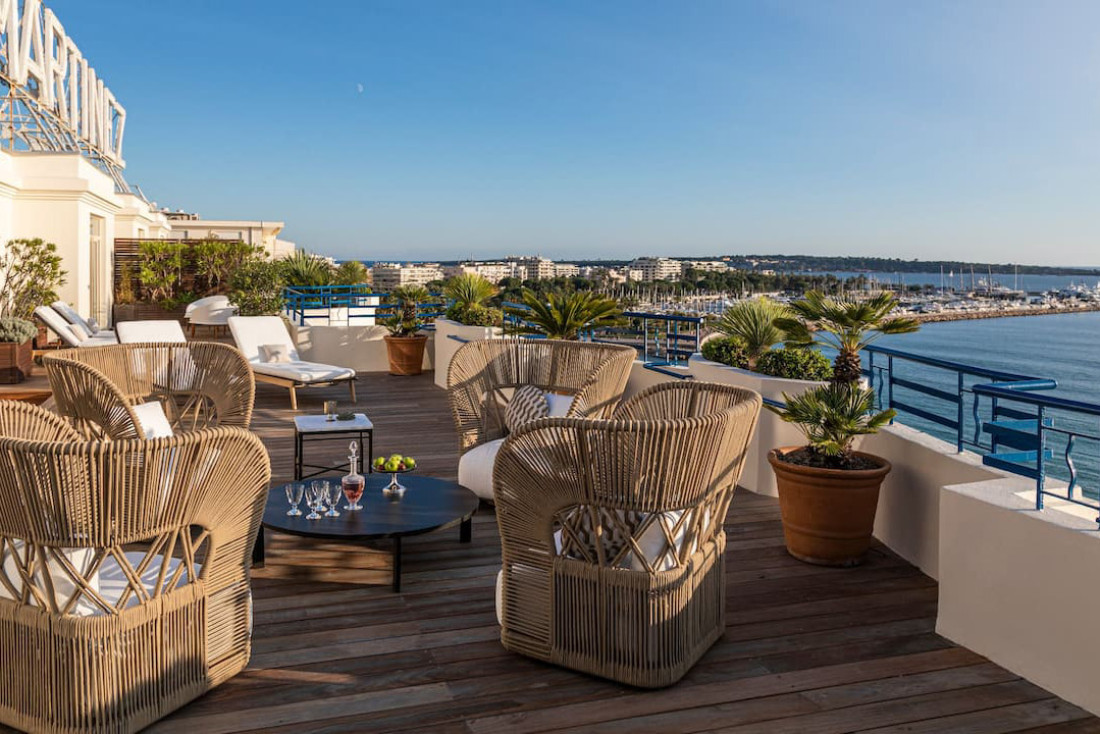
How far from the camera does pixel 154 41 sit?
22.4 metres

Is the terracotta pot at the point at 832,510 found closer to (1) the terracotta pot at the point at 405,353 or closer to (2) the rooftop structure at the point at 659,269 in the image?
(1) the terracotta pot at the point at 405,353

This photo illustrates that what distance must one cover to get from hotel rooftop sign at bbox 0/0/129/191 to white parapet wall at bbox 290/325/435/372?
6.94 meters

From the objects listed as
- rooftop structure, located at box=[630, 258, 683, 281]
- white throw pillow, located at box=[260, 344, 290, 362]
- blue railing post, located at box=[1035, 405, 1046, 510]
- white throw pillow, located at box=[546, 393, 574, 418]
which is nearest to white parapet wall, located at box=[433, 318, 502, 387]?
white throw pillow, located at box=[260, 344, 290, 362]

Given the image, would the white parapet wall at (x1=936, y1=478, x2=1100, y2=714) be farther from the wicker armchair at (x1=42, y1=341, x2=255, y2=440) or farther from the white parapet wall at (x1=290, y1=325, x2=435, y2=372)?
the white parapet wall at (x1=290, y1=325, x2=435, y2=372)

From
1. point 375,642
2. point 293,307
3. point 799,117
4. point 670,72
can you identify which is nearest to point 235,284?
point 293,307

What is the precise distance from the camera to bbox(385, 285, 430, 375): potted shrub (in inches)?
470

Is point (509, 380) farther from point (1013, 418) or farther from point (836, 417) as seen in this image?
point (1013, 418)

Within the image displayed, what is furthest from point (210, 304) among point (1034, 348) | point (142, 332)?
point (1034, 348)

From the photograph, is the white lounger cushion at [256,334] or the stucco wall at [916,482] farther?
the white lounger cushion at [256,334]

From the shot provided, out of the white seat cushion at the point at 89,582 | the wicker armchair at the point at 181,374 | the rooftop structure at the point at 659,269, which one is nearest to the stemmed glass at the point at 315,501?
the wicker armchair at the point at 181,374

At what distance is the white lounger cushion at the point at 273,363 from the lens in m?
9.08

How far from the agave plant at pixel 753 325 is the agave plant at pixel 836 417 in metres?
1.90

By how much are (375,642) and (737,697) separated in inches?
55.9

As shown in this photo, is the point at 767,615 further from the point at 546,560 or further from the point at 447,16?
the point at 447,16
